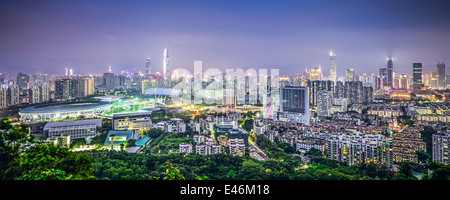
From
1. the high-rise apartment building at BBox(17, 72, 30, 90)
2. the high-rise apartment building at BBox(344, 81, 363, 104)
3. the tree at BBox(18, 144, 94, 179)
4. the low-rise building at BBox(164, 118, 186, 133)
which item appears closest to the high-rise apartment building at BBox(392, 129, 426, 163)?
the low-rise building at BBox(164, 118, 186, 133)

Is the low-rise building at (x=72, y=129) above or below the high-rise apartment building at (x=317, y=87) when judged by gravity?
below

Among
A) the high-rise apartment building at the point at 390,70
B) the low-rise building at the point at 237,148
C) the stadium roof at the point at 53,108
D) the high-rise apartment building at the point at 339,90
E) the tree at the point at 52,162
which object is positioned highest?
the high-rise apartment building at the point at 390,70

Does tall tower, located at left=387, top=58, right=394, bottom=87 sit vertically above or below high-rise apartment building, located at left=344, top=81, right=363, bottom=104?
above

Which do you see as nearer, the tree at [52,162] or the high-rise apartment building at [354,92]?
the tree at [52,162]

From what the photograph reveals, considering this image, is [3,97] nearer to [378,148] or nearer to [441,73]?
[378,148]

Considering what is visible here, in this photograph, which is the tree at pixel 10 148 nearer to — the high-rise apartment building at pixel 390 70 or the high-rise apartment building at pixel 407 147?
the high-rise apartment building at pixel 407 147

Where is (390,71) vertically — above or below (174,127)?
above

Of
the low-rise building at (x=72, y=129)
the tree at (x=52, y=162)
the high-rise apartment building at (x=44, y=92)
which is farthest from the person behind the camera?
the high-rise apartment building at (x=44, y=92)

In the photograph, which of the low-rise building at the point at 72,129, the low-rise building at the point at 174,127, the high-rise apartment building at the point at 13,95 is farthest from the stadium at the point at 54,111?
the low-rise building at the point at 174,127

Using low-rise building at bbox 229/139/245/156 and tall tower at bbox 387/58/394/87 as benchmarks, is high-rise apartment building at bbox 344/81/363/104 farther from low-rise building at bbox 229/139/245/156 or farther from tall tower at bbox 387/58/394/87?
low-rise building at bbox 229/139/245/156

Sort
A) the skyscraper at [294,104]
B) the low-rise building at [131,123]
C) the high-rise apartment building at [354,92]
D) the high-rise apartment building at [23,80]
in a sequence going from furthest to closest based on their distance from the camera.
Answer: the high-rise apartment building at [354,92], the skyscraper at [294,104], the low-rise building at [131,123], the high-rise apartment building at [23,80]

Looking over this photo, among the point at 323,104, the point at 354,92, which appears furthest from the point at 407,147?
the point at 354,92
